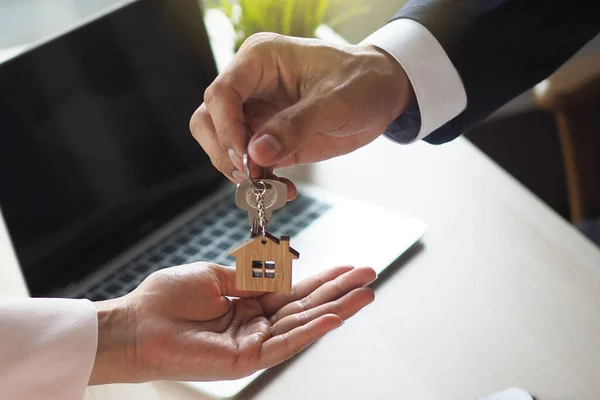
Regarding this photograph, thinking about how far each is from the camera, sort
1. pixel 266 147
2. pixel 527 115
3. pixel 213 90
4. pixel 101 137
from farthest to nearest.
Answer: pixel 527 115 → pixel 101 137 → pixel 213 90 → pixel 266 147

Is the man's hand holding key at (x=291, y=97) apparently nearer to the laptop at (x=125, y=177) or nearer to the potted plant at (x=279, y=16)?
the laptop at (x=125, y=177)

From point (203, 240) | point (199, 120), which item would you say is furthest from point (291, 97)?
point (203, 240)

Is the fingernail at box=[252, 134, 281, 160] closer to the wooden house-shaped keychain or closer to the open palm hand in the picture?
the wooden house-shaped keychain

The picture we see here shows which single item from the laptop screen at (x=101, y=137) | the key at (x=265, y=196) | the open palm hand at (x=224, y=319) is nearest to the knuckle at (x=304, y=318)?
the open palm hand at (x=224, y=319)

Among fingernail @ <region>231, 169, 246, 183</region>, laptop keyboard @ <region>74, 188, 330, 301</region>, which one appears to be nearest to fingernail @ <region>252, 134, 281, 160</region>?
fingernail @ <region>231, 169, 246, 183</region>

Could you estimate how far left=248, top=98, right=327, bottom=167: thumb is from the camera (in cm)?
88

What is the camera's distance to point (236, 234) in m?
1.35

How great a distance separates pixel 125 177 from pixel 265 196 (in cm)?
49

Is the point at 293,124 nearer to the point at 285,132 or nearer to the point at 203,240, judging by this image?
the point at 285,132

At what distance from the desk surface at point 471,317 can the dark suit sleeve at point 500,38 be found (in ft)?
0.60

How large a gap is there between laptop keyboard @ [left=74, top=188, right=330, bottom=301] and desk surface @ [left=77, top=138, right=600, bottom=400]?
16 centimetres

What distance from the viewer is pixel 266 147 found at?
88cm

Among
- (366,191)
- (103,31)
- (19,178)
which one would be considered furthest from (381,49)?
(19,178)

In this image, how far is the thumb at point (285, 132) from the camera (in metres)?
0.88
